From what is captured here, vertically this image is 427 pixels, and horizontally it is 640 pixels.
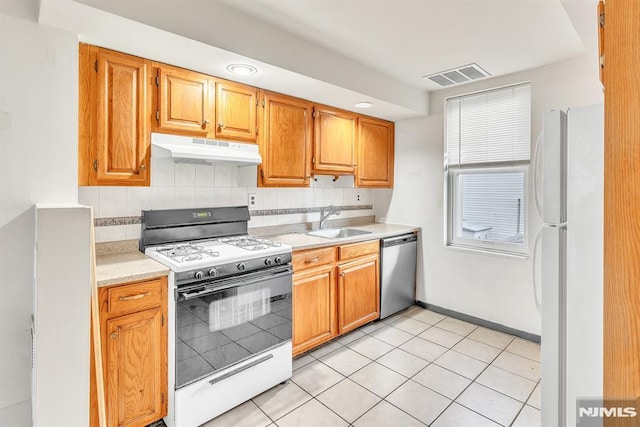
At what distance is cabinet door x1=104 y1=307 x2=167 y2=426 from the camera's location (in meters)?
1.66

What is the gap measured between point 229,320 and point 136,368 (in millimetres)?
533

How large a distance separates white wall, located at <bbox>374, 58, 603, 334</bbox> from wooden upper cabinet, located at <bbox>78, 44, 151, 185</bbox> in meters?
2.72

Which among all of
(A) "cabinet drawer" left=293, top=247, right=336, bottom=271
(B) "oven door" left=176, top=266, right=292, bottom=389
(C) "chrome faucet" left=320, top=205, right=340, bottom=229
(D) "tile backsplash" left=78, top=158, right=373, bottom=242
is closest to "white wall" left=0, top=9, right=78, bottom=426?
(D) "tile backsplash" left=78, top=158, right=373, bottom=242

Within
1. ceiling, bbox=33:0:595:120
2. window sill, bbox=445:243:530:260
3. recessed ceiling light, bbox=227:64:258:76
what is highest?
ceiling, bbox=33:0:595:120

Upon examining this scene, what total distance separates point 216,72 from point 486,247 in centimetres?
288

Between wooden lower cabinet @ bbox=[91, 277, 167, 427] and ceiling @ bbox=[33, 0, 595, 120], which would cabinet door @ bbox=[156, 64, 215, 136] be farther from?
wooden lower cabinet @ bbox=[91, 277, 167, 427]

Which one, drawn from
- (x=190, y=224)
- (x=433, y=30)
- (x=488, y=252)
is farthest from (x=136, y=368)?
(x=488, y=252)

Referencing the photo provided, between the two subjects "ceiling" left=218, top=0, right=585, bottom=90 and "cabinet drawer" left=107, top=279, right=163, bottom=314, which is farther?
"ceiling" left=218, top=0, right=585, bottom=90

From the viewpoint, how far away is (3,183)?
1542 millimetres

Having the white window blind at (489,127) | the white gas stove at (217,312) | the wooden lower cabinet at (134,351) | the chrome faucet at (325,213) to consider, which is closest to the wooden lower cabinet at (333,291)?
the white gas stove at (217,312)

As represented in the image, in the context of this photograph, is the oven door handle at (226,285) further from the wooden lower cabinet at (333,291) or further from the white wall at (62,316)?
the white wall at (62,316)

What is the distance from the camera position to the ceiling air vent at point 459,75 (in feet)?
9.25

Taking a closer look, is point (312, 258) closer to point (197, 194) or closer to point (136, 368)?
point (197, 194)

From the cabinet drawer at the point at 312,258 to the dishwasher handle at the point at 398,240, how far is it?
0.71m
